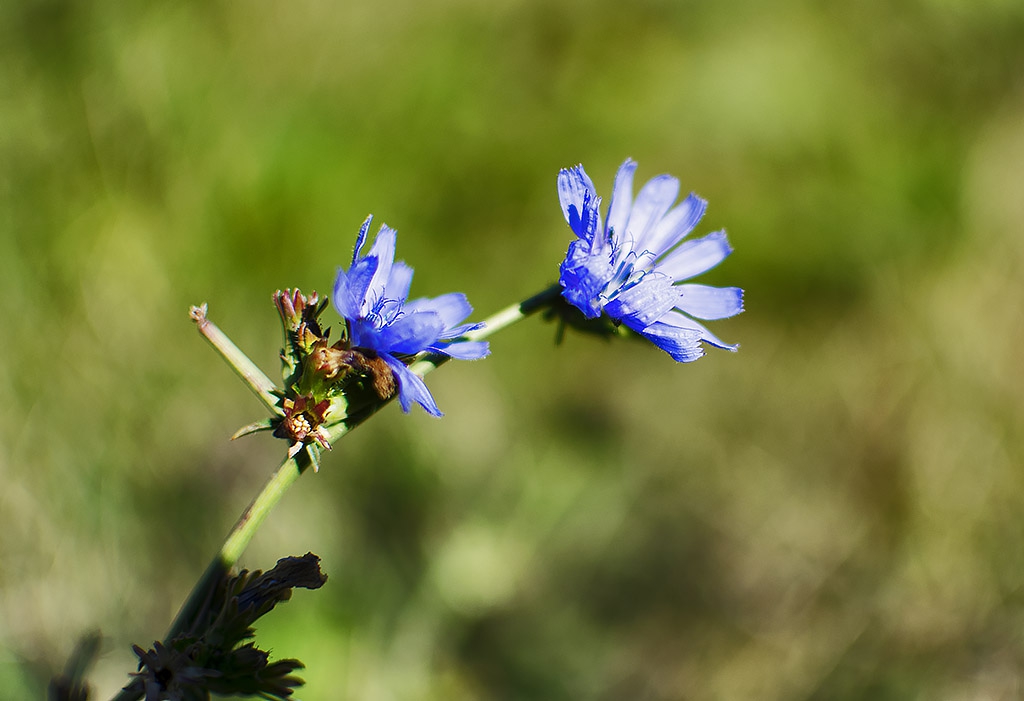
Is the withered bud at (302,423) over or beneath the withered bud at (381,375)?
beneath

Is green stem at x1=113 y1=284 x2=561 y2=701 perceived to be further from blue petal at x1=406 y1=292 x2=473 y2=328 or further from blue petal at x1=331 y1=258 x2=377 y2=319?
blue petal at x1=331 y1=258 x2=377 y2=319

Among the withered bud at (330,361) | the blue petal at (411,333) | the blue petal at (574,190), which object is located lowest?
the withered bud at (330,361)

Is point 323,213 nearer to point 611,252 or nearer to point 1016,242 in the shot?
point 611,252

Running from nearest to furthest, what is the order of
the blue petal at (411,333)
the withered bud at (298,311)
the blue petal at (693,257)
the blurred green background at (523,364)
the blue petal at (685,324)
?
the blue petal at (411,333) < the withered bud at (298,311) < the blue petal at (685,324) < the blue petal at (693,257) < the blurred green background at (523,364)

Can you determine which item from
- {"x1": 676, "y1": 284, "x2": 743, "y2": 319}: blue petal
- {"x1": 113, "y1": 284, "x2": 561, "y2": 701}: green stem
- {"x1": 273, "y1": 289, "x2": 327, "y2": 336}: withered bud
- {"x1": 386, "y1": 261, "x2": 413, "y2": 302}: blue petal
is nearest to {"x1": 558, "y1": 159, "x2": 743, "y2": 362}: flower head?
{"x1": 676, "y1": 284, "x2": 743, "y2": 319}: blue petal

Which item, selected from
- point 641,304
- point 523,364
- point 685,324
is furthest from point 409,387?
point 523,364

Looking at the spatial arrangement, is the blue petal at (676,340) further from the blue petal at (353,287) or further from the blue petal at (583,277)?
the blue petal at (353,287)

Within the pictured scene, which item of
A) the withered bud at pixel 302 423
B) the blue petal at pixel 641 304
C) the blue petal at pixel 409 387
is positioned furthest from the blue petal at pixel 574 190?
the withered bud at pixel 302 423
